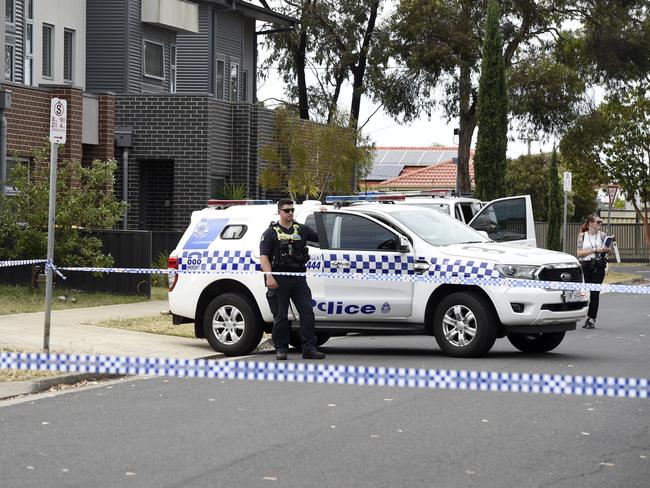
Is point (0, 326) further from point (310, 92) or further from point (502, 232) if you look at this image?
point (310, 92)

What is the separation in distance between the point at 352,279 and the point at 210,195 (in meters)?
16.0

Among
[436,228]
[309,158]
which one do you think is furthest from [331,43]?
[436,228]

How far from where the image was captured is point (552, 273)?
14484 millimetres

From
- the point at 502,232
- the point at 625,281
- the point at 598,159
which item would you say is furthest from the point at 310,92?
the point at 502,232

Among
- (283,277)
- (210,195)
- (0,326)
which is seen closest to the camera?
(283,277)

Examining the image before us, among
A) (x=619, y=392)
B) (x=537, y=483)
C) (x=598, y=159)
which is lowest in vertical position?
(x=537, y=483)

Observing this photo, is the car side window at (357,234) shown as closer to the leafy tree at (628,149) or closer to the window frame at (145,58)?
the window frame at (145,58)

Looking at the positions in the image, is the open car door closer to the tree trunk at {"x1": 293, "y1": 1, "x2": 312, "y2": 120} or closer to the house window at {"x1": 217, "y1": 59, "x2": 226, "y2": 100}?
the house window at {"x1": 217, "y1": 59, "x2": 226, "y2": 100}

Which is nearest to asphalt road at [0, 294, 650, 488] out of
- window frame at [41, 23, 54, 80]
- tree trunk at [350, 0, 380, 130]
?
window frame at [41, 23, 54, 80]

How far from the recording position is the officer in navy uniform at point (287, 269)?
45.9 feet

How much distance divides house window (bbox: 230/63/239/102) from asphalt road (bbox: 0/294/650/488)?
83.6ft

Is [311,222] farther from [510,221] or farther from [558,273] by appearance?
[510,221]

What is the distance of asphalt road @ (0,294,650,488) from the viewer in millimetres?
7852

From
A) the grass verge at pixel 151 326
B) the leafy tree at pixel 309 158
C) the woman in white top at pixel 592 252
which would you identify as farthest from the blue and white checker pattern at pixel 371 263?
the leafy tree at pixel 309 158
